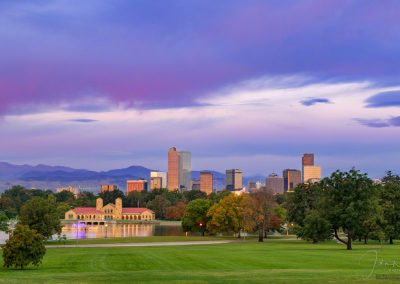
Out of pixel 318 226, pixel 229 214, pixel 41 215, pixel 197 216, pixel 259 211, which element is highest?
pixel 259 211

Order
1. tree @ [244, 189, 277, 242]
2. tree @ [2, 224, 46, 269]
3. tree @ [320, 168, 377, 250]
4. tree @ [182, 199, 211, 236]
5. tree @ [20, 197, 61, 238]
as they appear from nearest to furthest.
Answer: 1. tree @ [2, 224, 46, 269]
2. tree @ [320, 168, 377, 250]
3. tree @ [20, 197, 61, 238]
4. tree @ [244, 189, 277, 242]
5. tree @ [182, 199, 211, 236]

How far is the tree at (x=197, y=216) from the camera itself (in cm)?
13012

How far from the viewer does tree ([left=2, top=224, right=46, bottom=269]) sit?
147 feet

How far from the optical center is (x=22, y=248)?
44.9 meters

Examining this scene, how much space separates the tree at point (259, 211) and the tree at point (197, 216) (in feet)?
73.8

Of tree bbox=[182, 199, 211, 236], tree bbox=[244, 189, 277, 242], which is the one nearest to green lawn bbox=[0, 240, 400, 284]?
tree bbox=[244, 189, 277, 242]

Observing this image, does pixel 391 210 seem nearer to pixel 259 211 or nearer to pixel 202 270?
pixel 259 211

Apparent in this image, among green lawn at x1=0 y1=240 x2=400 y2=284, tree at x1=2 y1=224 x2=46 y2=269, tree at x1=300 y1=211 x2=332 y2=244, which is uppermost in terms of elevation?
tree at x1=300 y1=211 x2=332 y2=244

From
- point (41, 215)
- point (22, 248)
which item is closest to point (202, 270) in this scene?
point (22, 248)

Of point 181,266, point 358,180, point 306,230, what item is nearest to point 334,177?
point 358,180

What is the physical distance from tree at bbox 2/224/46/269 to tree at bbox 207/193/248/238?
7027 centimetres

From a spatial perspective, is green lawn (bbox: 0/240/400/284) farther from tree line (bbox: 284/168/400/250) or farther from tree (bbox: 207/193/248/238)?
tree (bbox: 207/193/248/238)

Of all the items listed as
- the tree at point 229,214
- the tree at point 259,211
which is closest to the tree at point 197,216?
the tree at point 229,214

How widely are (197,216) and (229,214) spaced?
53.0ft
